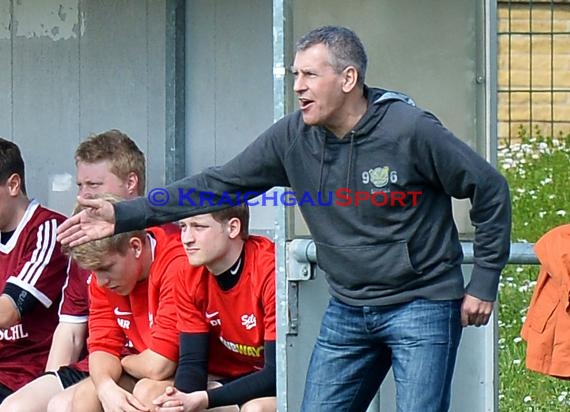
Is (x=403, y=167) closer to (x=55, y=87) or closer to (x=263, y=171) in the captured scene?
(x=263, y=171)

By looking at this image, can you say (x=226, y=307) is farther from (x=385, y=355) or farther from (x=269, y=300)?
(x=385, y=355)

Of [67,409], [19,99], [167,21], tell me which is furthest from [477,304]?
[19,99]

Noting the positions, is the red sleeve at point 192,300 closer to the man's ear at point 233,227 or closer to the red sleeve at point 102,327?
the man's ear at point 233,227

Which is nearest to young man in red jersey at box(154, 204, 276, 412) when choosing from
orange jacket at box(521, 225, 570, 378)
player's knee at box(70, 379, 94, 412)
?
player's knee at box(70, 379, 94, 412)

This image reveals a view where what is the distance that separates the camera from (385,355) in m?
4.02

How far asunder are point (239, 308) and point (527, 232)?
126 inches

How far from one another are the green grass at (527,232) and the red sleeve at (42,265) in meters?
2.12

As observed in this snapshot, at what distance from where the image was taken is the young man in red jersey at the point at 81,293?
5.20m

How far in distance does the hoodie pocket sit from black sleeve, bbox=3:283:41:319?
198 cm

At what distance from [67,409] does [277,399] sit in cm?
93

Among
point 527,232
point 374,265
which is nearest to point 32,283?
point 374,265

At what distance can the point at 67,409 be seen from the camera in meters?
4.98

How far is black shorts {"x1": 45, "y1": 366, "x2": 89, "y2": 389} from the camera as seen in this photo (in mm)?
5262

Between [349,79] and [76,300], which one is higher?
[349,79]
